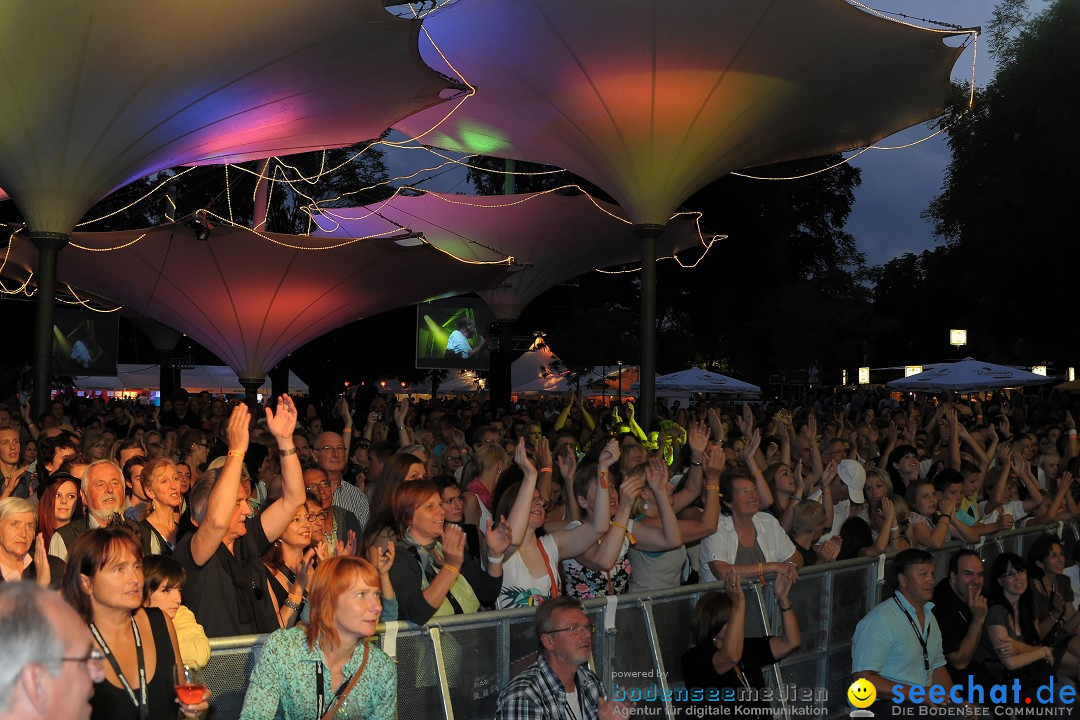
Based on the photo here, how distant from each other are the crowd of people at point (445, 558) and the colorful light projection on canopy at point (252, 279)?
11636 millimetres

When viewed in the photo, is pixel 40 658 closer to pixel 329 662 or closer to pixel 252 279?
pixel 329 662

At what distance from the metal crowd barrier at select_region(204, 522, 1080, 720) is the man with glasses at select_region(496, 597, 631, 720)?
0.26 metres

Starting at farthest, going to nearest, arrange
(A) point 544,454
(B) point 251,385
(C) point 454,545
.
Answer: (B) point 251,385, (A) point 544,454, (C) point 454,545

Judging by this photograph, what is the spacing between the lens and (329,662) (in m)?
4.16

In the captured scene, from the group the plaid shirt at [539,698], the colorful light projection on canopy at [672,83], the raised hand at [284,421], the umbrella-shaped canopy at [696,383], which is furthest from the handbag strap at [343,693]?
the umbrella-shaped canopy at [696,383]

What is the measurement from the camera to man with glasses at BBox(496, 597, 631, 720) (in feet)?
15.6

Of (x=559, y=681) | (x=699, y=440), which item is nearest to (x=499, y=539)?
(x=559, y=681)

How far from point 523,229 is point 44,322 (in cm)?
1422

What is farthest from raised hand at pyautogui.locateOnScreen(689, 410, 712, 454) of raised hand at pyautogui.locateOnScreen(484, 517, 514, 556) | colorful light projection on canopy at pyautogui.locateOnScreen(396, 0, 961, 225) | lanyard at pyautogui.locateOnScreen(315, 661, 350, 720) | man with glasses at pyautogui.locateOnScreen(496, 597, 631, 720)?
colorful light projection on canopy at pyautogui.locateOnScreen(396, 0, 961, 225)

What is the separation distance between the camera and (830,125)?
1934 centimetres

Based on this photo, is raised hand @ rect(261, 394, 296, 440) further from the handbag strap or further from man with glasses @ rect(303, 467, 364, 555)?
the handbag strap

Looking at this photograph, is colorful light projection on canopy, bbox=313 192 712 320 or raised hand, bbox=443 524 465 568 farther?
colorful light projection on canopy, bbox=313 192 712 320

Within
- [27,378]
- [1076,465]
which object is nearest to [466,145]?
[1076,465]

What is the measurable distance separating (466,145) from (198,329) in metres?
8.36
